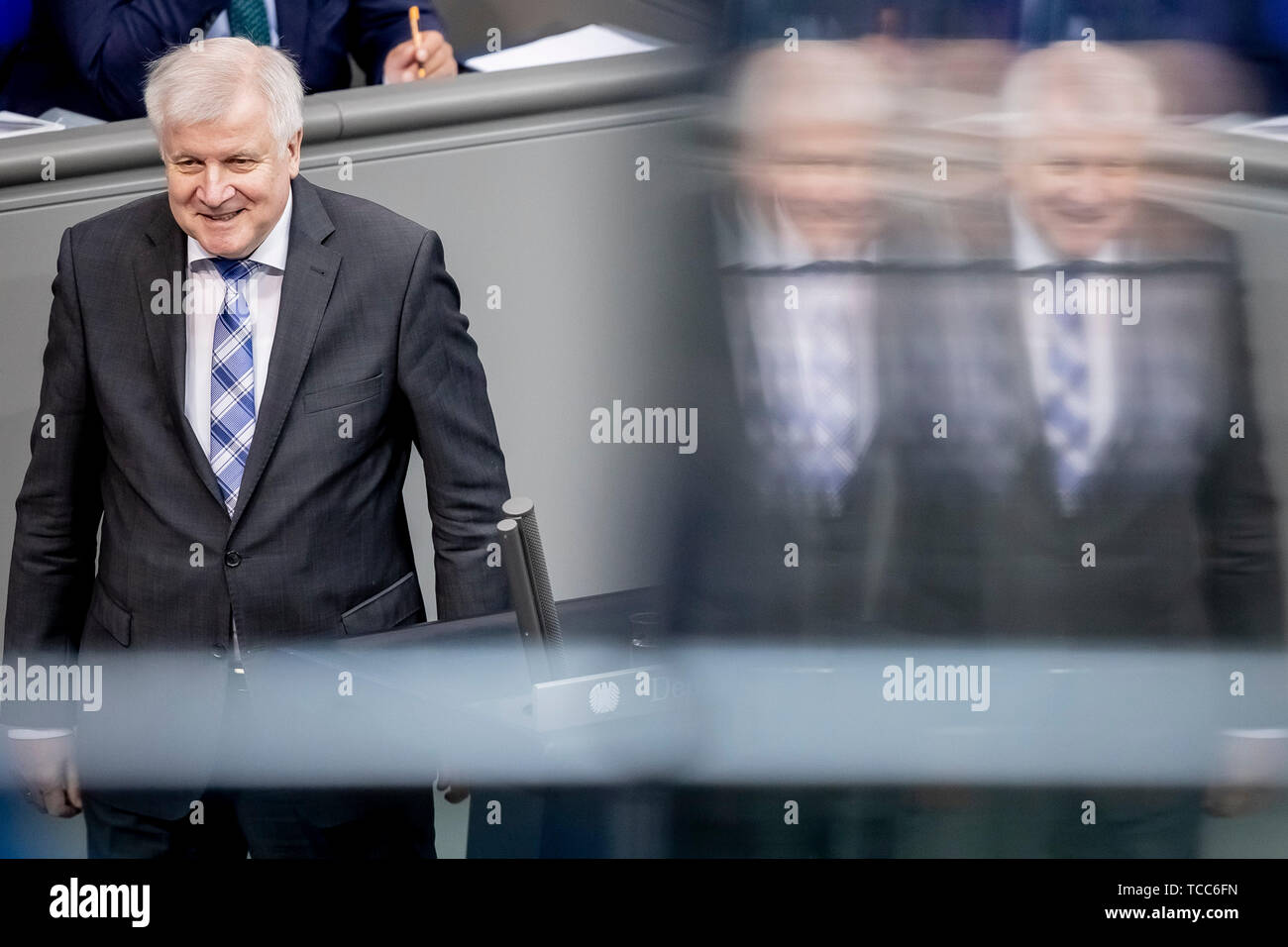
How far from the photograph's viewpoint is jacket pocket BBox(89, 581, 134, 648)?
1745mm

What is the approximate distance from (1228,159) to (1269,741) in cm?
74

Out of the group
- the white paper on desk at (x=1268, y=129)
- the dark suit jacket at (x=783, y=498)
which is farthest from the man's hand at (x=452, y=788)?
the white paper on desk at (x=1268, y=129)

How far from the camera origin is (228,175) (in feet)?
5.42

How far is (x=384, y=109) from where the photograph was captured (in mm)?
1946

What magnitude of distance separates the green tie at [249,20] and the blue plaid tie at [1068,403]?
1.08 metres

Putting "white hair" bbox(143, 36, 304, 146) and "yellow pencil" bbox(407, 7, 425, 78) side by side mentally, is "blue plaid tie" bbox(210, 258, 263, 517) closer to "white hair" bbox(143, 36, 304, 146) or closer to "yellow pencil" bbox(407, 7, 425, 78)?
"white hair" bbox(143, 36, 304, 146)

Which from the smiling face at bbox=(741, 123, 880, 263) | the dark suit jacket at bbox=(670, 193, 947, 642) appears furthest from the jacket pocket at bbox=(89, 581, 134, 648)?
the smiling face at bbox=(741, 123, 880, 263)

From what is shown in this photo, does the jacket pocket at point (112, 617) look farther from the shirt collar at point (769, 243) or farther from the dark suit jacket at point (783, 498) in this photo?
the shirt collar at point (769, 243)

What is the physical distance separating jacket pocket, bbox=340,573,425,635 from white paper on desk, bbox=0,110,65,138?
783 millimetres

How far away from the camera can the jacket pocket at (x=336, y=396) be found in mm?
1688

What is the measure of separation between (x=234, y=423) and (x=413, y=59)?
0.62 metres

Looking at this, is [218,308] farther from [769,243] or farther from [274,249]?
[769,243]
